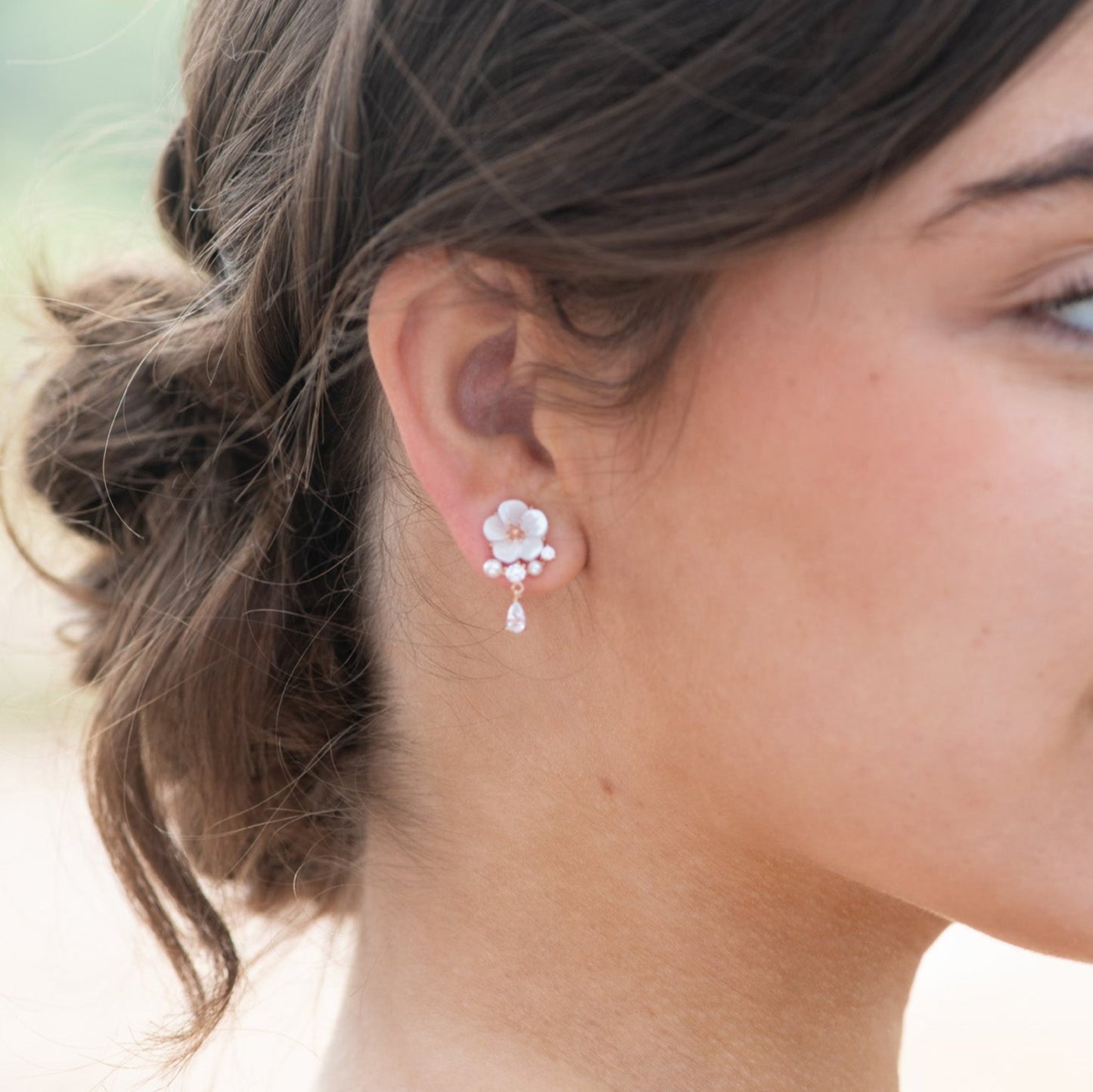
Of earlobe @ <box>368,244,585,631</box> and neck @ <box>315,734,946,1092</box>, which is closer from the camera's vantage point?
earlobe @ <box>368,244,585,631</box>

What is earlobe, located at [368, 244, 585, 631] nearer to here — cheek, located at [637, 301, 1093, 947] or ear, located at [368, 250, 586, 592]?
ear, located at [368, 250, 586, 592]

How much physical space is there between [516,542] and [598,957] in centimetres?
43

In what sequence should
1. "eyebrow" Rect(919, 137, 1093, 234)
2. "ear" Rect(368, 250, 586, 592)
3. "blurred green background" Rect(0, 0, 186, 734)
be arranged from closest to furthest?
"eyebrow" Rect(919, 137, 1093, 234) < "ear" Rect(368, 250, 586, 592) < "blurred green background" Rect(0, 0, 186, 734)

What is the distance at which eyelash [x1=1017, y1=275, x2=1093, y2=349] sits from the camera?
44.2 inches

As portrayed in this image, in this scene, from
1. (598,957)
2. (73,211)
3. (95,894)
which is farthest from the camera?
(95,894)

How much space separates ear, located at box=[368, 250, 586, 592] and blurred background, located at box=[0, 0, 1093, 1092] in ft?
2.21

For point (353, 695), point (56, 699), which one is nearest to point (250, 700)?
point (353, 695)

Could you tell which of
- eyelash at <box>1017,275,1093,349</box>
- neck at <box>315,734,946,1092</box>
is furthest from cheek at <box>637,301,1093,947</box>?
neck at <box>315,734,946,1092</box>

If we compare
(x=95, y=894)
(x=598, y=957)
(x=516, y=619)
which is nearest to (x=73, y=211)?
(x=516, y=619)

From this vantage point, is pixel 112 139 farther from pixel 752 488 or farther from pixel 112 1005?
pixel 112 1005

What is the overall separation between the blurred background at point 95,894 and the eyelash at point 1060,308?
110 cm

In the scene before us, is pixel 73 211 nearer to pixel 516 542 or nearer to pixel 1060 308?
pixel 516 542

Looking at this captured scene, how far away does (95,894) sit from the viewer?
4.31 m

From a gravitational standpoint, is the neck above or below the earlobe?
below
